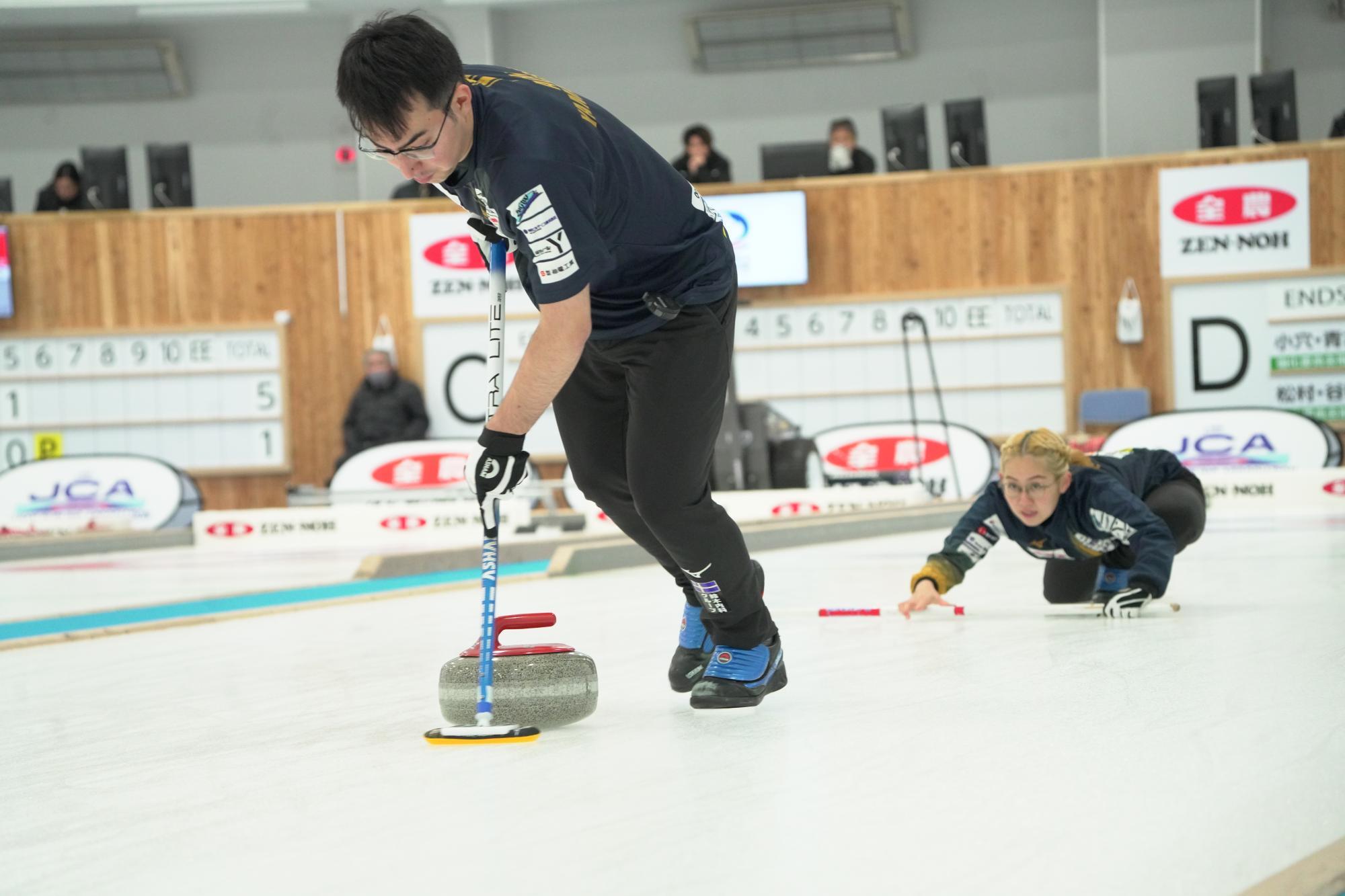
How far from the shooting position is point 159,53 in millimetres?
13164

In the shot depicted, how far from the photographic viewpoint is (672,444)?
2070 mm

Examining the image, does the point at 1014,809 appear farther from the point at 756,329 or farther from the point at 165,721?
the point at 756,329

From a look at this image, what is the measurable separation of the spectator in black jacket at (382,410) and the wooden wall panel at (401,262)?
15.3 inches

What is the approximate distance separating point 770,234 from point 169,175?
4.63m

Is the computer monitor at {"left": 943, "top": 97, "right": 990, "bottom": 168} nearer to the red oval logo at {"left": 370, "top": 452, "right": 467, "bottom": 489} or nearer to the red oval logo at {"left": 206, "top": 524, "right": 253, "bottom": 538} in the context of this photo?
the red oval logo at {"left": 370, "top": 452, "right": 467, "bottom": 489}

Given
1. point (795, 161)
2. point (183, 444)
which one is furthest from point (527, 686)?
point (183, 444)

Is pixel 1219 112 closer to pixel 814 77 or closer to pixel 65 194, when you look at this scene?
pixel 814 77

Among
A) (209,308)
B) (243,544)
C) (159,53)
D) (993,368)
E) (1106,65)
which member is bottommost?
(243,544)

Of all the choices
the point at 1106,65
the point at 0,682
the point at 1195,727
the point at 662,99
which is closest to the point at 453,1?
the point at 662,99

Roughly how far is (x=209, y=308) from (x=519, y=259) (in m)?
A: 9.45

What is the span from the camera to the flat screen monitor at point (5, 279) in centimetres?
1049

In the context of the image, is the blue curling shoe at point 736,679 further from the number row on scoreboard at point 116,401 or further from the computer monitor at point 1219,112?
the number row on scoreboard at point 116,401

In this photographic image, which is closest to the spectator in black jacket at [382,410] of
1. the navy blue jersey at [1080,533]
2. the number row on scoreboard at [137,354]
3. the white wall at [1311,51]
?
the number row on scoreboard at [137,354]

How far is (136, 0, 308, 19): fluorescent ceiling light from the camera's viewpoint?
12.0 meters
